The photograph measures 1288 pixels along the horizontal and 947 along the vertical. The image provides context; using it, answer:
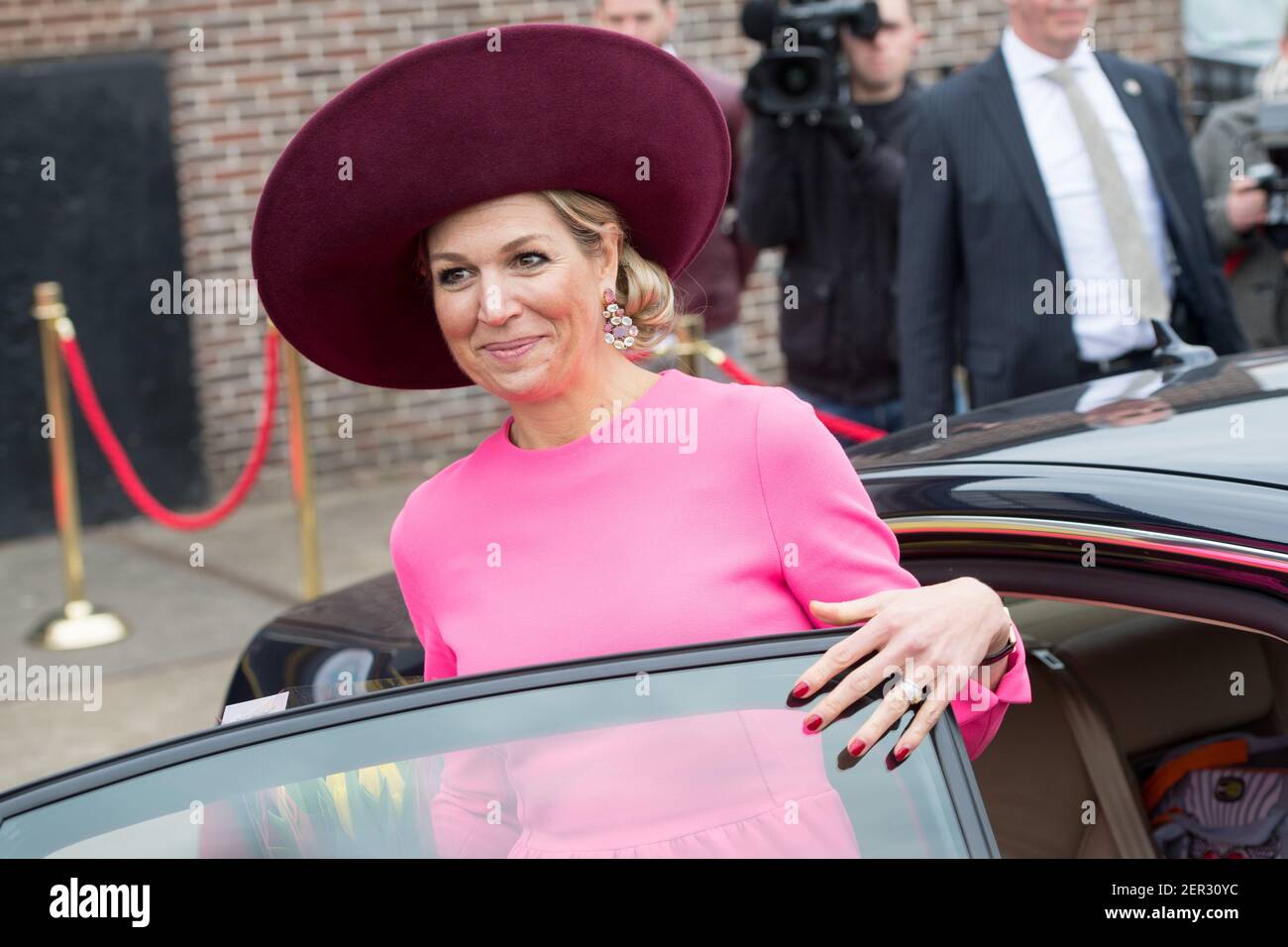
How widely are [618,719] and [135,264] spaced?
243 inches

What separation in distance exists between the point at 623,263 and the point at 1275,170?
3236mm

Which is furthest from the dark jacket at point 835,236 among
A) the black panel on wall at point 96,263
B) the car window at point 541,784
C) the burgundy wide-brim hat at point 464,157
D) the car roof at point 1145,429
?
the car window at point 541,784

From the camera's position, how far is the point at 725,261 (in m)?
5.64

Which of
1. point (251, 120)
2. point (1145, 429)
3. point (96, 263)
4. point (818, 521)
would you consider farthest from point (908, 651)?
point (251, 120)

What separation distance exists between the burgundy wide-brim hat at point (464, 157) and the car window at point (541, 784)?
71 cm

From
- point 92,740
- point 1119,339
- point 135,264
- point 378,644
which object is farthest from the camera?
point 135,264

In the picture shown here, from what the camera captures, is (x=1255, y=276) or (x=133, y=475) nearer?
(x=1255, y=276)

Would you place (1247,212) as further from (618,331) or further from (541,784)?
(541,784)

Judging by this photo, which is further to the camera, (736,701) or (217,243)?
(217,243)

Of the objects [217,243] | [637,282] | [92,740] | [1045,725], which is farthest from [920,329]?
[217,243]

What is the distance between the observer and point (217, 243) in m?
7.39

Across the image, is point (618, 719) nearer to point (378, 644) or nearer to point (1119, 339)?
point (378, 644)

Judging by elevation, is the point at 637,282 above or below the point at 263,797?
above
